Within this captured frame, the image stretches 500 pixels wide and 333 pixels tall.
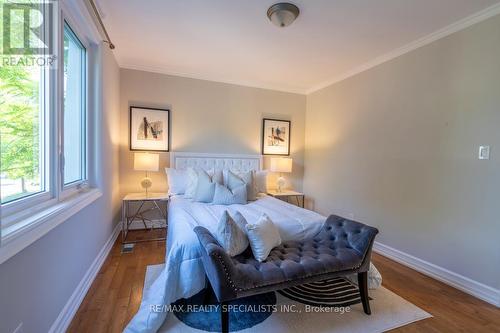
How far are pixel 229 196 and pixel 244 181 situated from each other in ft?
1.26

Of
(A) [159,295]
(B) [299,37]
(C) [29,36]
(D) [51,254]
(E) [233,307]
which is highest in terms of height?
(B) [299,37]

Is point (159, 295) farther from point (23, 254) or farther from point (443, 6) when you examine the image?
point (443, 6)

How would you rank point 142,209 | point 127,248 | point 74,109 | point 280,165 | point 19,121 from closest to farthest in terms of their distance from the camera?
point 19,121
point 74,109
point 127,248
point 142,209
point 280,165

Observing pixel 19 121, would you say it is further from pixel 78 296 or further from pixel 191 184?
pixel 191 184

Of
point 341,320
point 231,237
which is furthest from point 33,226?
point 341,320

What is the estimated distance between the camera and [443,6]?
82.7 inches

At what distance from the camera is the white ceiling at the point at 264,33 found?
7.05ft

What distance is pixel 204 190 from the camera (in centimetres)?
304

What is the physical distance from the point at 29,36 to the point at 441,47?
3.50 meters

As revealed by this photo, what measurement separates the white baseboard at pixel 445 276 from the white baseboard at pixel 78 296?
328 centimetres

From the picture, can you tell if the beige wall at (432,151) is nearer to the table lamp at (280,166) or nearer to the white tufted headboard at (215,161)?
the table lamp at (280,166)

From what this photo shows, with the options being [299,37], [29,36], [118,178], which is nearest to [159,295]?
[29,36]

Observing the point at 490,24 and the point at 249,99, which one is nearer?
the point at 490,24

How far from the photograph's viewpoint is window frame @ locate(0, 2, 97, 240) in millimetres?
1145
